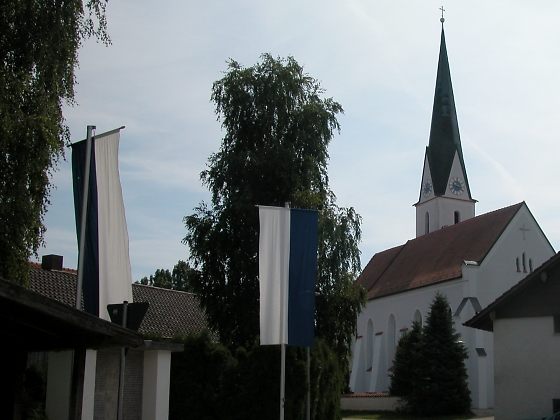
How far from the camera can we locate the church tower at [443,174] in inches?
2336

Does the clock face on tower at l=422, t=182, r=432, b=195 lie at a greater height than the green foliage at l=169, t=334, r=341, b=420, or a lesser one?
greater

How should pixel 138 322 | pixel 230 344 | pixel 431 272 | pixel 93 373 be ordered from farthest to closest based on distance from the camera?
1. pixel 431 272
2. pixel 230 344
3. pixel 93 373
4. pixel 138 322

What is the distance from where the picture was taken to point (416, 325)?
3916 cm

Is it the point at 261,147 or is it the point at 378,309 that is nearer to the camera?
the point at 261,147

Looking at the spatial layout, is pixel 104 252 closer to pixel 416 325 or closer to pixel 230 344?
pixel 230 344

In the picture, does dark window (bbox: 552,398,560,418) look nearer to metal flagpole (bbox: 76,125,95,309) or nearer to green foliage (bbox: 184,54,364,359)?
green foliage (bbox: 184,54,364,359)

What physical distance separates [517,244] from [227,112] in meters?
21.9

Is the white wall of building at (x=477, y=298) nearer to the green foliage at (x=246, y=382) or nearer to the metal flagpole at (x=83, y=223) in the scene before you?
the green foliage at (x=246, y=382)

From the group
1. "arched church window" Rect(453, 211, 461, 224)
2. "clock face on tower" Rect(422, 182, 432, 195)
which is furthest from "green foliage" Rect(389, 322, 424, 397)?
"clock face on tower" Rect(422, 182, 432, 195)

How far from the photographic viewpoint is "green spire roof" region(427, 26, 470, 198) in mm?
60094

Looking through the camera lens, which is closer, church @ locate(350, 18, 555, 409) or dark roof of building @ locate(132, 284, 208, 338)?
dark roof of building @ locate(132, 284, 208, 338)

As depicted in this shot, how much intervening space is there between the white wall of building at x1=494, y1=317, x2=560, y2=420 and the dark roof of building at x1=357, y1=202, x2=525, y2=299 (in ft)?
61.5

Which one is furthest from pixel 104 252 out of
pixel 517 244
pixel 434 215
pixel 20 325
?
pixel 434 215

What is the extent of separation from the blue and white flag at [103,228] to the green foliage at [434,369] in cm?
2470
